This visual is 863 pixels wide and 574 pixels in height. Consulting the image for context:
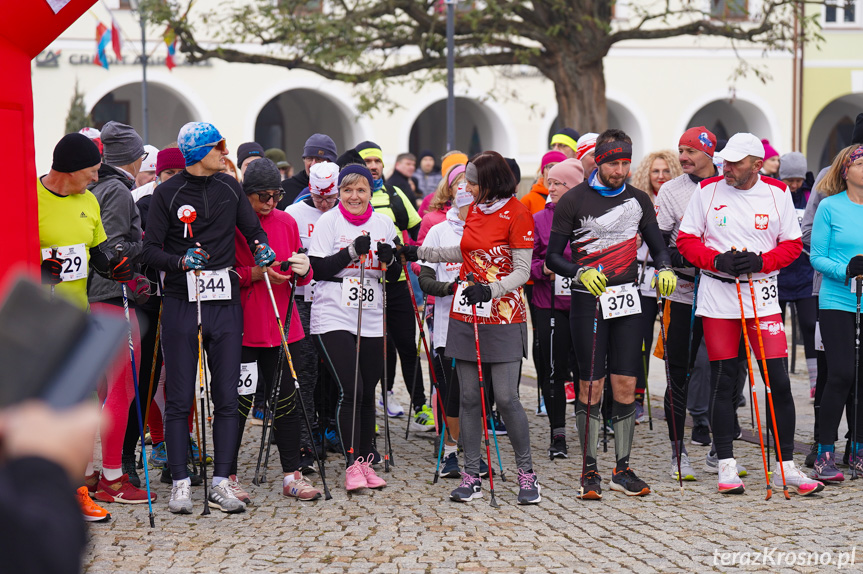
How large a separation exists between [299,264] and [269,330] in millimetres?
436

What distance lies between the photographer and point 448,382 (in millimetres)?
6789

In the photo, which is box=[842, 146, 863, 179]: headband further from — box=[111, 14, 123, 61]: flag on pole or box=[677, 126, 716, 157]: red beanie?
box=[111, 14, 123, 61]: flag on pole

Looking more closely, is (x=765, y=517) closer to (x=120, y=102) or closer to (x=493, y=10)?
(x=493, y=10)

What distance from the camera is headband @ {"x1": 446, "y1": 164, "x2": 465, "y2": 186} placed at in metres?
7.02

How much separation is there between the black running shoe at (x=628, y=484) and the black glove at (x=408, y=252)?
176 centimetres

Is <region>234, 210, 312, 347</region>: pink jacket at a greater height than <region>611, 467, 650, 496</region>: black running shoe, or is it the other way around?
<region>234, 210, 312, 347</region>: pink jacket

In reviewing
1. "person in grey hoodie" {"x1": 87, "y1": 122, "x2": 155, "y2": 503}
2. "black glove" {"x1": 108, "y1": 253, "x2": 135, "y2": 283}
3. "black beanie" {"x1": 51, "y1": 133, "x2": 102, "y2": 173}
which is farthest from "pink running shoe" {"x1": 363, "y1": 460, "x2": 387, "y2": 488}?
"black beanie" {"x1": 51, "y1": 133, "x2": 102, "y2": 173}

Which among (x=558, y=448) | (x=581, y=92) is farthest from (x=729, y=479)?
(x=581, y=92)

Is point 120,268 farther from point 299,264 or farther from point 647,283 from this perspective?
point 647,283

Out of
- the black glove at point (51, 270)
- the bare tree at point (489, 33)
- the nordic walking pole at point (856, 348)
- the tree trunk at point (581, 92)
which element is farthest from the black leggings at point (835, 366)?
the tree trunk at point (581, 92)

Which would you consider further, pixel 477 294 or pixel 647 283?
pixel 647 283

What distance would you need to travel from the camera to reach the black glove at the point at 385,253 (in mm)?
6289

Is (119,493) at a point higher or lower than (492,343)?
lower

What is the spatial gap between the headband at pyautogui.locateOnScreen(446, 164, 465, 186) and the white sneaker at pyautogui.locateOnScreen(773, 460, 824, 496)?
269 cm
